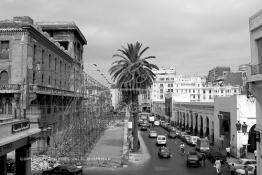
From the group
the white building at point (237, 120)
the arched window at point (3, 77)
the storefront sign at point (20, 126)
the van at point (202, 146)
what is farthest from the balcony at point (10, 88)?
the white building at point (237, 120)

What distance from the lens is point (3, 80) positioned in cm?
3222

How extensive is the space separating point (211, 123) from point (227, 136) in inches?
296

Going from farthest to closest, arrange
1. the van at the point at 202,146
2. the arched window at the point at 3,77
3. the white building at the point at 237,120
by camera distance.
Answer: the van at the point at 202,146 < the white building at the point at 237,120 < the arched window at the point at 3,77

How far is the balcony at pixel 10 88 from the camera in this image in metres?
30.8

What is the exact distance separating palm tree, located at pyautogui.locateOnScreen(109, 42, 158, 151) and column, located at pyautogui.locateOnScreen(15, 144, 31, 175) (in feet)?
63.8

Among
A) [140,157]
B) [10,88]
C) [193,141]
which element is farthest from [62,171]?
[193,141]

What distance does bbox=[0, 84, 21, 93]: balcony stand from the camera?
30844mm

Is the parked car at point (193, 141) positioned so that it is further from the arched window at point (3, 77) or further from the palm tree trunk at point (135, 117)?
the arched window at point (3, 77)

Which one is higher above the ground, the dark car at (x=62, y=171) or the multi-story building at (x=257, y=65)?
the multi-story building at (x=257, y=65)

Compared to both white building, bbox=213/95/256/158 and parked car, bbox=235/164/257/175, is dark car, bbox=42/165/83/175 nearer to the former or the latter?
parked car, bbox=235/164/257/175

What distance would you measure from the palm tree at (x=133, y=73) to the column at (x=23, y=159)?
63.8ft

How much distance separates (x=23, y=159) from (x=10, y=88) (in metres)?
11.9

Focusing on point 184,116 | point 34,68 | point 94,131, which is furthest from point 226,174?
point 184,116

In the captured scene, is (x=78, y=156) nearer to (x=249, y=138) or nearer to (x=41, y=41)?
(x=41, y=41)
